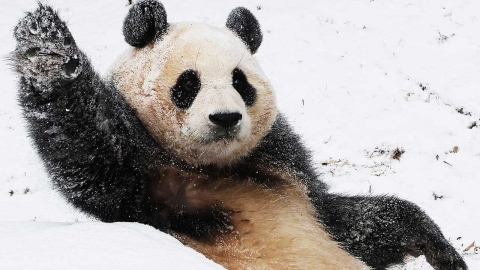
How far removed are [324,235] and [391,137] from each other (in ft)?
11.8

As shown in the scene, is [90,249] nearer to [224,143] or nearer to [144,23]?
[224,143]

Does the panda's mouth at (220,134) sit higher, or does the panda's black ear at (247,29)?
the panda's black ear at (247,29)

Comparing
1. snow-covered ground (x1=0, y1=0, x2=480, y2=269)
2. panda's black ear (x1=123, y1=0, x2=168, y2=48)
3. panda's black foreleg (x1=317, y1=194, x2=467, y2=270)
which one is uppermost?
panda's black ear (x1=123, y1=0, x2=168, y2=48)

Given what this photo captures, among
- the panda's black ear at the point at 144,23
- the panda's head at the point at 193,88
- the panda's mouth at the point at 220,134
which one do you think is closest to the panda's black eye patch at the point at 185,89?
the panda's head at the point at 193,88

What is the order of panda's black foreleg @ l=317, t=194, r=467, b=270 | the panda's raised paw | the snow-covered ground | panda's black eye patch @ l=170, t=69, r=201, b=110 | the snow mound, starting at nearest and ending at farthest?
1. the snow mound
2. the snow-covered ground
3. the panda's raised paw
4. panda's black eye patch @ l=170, t=69, r=201, b=110
5. panda's black foreleg @ l=317, t=194, r=467, b=270

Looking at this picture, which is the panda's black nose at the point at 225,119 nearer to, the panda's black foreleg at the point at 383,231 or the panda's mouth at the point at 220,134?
the panda's mouth at the point at 220,134

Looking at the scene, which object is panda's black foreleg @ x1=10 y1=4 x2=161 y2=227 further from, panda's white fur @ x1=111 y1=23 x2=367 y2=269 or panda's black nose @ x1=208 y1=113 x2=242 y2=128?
panda's black nose @ x1=208 y1=113 x2=242 y2=128

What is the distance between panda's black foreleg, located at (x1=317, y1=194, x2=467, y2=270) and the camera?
4141 mm

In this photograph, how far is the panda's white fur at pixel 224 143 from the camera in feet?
11.2

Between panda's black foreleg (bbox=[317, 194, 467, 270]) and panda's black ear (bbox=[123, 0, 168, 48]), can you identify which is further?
panda's black foreleg (bbox=[317, 194, 467, 270])

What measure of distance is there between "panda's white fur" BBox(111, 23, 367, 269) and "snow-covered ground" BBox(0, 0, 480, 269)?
65 centimetres

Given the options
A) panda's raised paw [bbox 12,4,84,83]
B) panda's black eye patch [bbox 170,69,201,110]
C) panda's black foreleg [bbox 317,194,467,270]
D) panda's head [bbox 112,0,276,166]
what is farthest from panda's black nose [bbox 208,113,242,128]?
panda's black foreleg [bbox 317,194,467,270]

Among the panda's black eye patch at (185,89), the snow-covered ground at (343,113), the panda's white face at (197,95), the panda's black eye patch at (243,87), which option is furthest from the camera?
the panda's black eye patch at (243,87)

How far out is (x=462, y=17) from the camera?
10258 mm
